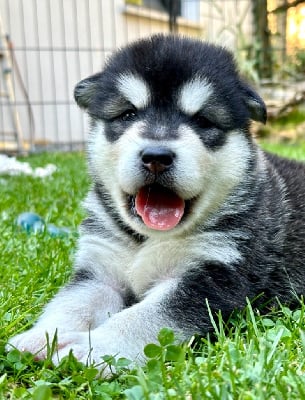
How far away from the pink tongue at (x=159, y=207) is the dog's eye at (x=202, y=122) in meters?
0.33

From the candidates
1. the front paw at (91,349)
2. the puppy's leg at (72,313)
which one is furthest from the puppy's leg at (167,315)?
the puppy's leg at (72,313)

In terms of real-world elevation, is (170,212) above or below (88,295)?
above

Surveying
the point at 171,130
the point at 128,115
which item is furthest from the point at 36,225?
the point at 171,130

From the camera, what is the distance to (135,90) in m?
2.64

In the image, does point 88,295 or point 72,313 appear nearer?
point 72,313

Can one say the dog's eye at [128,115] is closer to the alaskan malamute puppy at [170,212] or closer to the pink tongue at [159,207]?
the alaskan malamute puppy at [170,212]

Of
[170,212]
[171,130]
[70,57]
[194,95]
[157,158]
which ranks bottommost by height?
[170,212]

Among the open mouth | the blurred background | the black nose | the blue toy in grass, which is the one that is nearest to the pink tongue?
the open mouth

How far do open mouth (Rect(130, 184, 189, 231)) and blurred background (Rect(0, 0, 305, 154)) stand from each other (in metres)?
8.09

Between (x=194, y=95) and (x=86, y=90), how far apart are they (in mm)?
721

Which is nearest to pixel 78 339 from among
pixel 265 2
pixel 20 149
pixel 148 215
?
pixel 148 215

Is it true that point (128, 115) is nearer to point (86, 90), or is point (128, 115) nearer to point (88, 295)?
point (86, 90)

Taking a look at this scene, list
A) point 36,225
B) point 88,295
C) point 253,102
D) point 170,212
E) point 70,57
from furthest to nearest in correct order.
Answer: point 70,57 → point 36,225 → point 253,102 → point 88,295 → point 170,212

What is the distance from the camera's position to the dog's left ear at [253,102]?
2.83m
